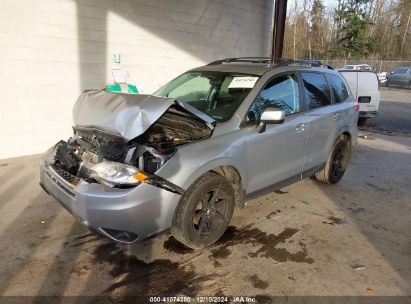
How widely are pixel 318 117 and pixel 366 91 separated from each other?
7148mm

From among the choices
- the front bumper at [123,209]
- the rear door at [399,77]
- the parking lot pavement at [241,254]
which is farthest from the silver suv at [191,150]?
the rear door at [399,77]

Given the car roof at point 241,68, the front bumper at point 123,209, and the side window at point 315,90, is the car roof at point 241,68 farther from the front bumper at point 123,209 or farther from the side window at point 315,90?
the front bumper at point 123,209

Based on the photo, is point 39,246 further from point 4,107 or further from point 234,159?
point 4,107

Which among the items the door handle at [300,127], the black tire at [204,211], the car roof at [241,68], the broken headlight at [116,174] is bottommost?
the black tire at [204,211]

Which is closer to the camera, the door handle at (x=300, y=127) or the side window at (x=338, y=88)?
the door handle at (x=300, y=127)

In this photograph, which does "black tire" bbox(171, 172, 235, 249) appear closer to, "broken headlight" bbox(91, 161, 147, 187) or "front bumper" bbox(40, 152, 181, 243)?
"front bumper" bbox(40, 152, 181, 243)

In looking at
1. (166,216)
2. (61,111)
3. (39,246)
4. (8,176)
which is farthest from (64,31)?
(166,216)

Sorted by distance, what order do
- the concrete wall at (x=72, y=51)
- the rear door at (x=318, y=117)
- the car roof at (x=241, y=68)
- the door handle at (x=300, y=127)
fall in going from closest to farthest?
the car roof at (x=241, y=68) → the door handle at (x=300, y=127) → the rear door at (x=318, y=117) → the concrete wall at (x=72, y=51)

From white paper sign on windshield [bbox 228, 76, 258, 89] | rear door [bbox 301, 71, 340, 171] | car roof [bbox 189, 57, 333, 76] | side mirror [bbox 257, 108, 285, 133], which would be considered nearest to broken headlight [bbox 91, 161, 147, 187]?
side mirror [bbox 257, 108, 285, 133]

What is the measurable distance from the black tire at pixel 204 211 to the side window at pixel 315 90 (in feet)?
5.76

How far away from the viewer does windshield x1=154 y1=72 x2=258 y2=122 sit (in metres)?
3.81

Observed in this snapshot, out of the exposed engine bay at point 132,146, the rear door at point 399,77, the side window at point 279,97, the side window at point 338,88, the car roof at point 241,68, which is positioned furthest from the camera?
the rear door at point 399,77

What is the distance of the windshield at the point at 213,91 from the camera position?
381cm

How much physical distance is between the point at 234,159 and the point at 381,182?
3325mm
